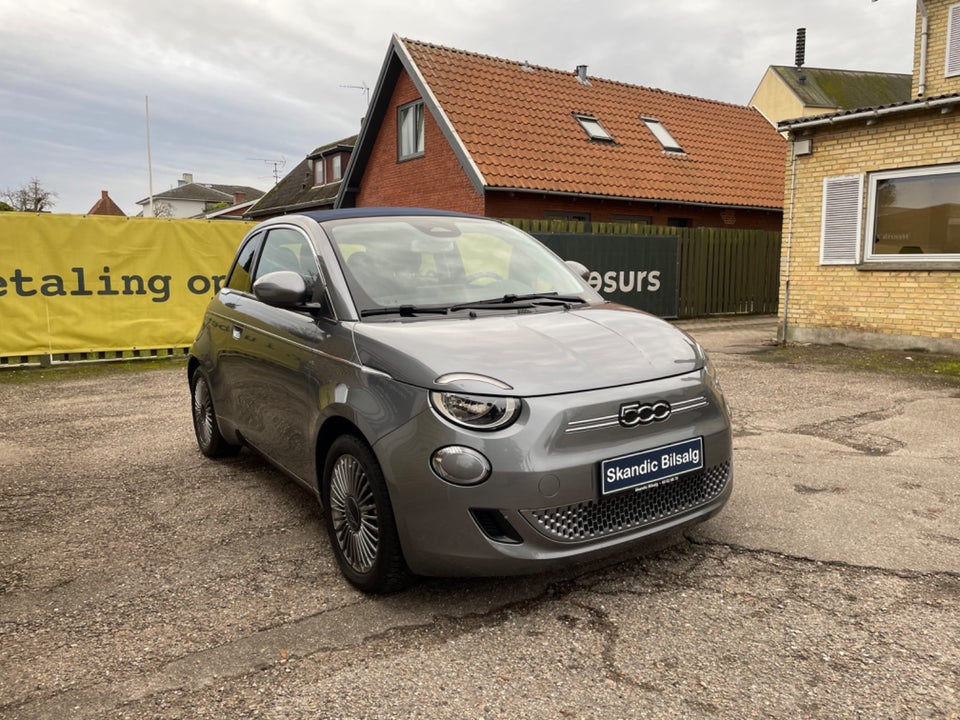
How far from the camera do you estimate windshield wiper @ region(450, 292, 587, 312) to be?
366cm

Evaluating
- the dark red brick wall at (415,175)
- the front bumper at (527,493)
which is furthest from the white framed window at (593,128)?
the front bumper at (527,493)

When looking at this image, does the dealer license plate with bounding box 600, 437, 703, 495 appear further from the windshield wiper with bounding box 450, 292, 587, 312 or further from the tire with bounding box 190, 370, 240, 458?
the tire with bounding box 190, 370, 240, 458

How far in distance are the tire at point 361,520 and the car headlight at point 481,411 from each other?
44cm

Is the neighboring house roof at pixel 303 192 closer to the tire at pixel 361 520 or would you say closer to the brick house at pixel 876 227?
the brick house at pixel 876 227

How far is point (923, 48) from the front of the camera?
48.9 feet

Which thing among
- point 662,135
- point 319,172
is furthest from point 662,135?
point 319,172

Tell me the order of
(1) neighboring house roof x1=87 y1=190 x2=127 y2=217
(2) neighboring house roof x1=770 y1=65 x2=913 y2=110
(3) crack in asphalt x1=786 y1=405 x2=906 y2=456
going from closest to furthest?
1. (3) crack in asphalt x1=786 y1=405 x2=906 y2=456
2. (2) neighboring house roof x1=770 y1=65 x2=913 y2=110
3. (1) neighboring house roof x1=87 y1=190 x2=127 y2=217

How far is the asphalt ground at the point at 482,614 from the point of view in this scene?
8.11ft

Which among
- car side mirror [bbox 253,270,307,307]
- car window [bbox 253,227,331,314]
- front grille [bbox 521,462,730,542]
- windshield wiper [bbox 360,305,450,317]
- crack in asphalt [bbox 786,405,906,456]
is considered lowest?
crack in asphalt [bbox 786,405,906,456]

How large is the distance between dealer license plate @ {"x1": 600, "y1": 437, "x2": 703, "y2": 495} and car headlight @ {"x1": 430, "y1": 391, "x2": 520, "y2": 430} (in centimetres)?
41

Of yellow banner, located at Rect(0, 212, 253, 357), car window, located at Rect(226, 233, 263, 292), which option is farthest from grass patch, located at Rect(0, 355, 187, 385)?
car window, located at Rect(226, 233, 263, 292)

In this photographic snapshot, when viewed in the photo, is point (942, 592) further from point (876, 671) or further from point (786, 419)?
point (786, 419)

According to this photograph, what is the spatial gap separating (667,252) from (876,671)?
47.4ft

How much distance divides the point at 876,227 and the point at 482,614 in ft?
33.3
